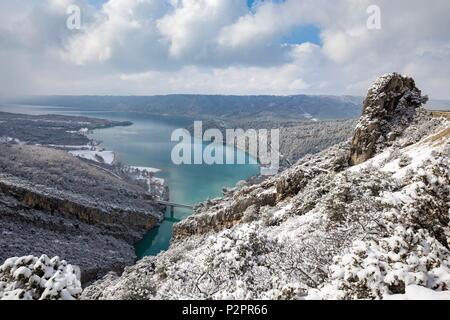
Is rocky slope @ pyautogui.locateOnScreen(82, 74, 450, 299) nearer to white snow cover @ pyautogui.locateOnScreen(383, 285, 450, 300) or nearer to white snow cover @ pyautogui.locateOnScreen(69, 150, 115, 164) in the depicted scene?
white snow cover @ pyautogui.locateOnScreen(383, 285, 450, 300)

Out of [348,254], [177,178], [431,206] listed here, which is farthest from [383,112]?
[177,178]

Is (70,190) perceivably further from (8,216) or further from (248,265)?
(248,265)

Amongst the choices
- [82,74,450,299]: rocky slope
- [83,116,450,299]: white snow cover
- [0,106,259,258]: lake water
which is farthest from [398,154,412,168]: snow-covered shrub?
[0,106,259,258]: lake water

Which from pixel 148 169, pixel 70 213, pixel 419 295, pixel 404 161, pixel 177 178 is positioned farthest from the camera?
pixel 148 169

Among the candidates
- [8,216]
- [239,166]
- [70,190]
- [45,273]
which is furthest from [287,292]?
[239,166]

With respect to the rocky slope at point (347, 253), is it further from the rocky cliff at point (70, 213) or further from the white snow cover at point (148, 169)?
the white snow cover at point (148, 169)

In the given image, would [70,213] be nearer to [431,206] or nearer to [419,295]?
[431,206]
